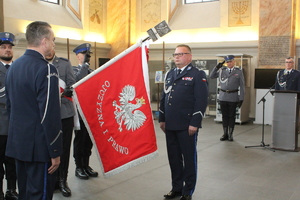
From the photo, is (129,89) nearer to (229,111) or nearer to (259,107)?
(229,111)

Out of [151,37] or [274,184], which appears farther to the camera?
[274,184]

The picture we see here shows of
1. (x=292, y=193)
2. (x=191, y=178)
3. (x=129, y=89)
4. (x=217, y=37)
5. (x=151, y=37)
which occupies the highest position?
(x=217, y=37)

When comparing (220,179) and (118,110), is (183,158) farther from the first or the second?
(118,110)

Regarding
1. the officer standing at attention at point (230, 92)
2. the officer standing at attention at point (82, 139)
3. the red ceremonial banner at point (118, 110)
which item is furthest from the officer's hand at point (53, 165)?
the officer standing at attention at point (230, 92)

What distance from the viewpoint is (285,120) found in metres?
6.39

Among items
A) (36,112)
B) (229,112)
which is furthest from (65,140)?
(229,112)

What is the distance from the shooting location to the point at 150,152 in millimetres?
3369

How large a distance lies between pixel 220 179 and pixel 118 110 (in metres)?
2.08

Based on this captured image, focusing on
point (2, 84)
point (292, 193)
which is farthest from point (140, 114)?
point (292, 193)

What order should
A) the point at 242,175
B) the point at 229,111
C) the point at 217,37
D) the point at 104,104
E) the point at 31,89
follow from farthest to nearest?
the point at 217,37
the point at 229,111
the point at 242,175
the point at 104,104
the point at 31,89

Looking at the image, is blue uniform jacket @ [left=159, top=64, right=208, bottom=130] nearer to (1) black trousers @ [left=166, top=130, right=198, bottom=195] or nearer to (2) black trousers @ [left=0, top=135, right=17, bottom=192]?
(1) black trousers @ [left=166, top=130, right=198, bottom=195]

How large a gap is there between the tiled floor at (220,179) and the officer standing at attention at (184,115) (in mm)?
339

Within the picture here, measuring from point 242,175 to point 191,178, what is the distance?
1388 mm

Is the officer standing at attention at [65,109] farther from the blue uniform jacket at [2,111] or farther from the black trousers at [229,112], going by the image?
the black trousers at [229,112]
